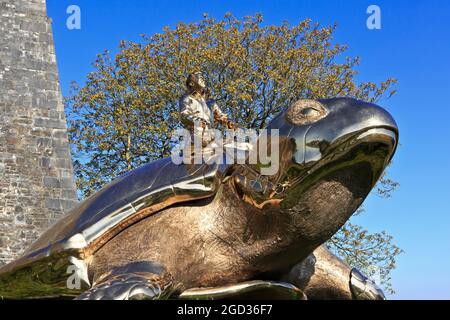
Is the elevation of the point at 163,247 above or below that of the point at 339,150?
below

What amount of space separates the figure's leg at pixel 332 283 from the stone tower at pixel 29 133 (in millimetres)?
12266

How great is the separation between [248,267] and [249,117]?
15590 millimetres

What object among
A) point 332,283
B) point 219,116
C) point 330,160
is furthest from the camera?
point 219,116

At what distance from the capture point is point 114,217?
4.26 m

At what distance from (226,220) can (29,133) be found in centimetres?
→ 1373

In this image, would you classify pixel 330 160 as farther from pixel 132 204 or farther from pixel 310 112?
pixel 132 204

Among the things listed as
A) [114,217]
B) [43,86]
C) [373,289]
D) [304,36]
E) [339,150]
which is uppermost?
[304,36]

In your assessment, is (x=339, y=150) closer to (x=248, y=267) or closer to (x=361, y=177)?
(x=361, y=177)

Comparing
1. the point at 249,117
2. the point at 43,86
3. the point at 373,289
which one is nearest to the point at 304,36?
the point at 249,117

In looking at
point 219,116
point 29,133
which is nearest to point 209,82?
point 29,133

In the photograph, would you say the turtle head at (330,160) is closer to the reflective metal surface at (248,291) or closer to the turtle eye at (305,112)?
the turtle eye at (305,112)

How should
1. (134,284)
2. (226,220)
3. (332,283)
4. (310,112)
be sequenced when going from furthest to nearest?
1. (332,283)
2. (226,220)
3. (310,112)
4. (134,284)

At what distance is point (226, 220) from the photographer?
4.24 meters

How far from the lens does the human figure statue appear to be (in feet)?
16.9
